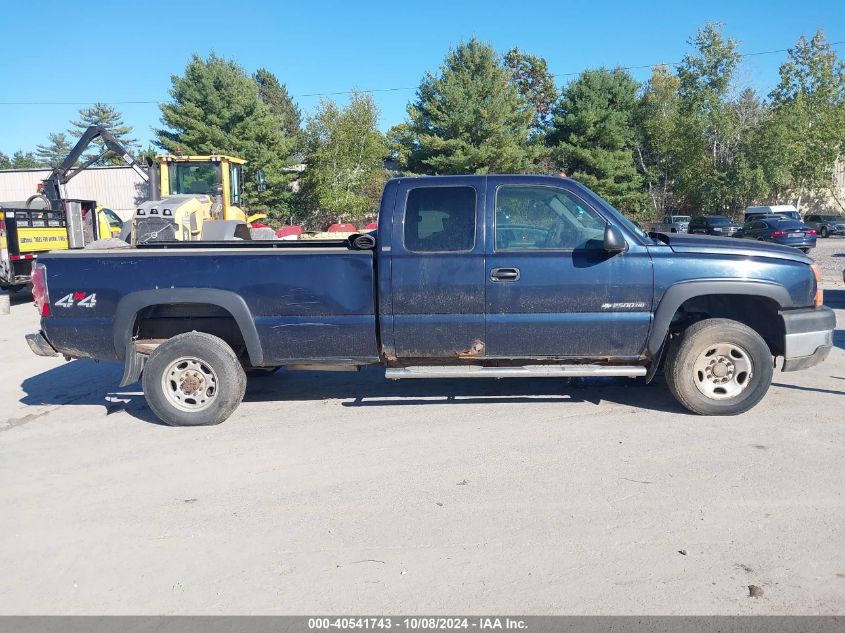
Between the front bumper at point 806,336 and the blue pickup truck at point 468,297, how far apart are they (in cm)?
1

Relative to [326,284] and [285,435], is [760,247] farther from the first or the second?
[285,435]

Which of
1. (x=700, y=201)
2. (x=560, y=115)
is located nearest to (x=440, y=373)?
(x=560, y=115)

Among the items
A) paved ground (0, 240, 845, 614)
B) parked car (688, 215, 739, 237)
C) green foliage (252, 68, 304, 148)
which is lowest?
paved ground (0, 240, 845, 614)

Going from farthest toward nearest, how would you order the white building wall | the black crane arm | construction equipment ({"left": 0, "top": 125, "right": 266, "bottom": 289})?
the white building wall
the black crane arm
construction equipment ({"left": 0, "top": 125, "right": 266, "bottom": 289})

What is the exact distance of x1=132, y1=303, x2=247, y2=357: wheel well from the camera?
595 cm

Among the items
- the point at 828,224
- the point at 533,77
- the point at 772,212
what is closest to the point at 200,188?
the point at 772,212

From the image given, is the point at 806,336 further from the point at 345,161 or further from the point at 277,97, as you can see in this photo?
the point at 277,97

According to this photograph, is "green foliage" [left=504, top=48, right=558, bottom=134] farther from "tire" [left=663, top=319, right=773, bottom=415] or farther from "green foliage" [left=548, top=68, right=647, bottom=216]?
"tire" [left=663, top=319, right=773, bottom=415]

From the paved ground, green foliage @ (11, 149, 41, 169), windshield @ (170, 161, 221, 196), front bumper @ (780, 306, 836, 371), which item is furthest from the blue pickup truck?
green foliage @ (11, 149, 41, 169)

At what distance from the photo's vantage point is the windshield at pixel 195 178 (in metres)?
15.6

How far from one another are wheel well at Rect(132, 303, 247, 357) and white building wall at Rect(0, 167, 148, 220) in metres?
40.3

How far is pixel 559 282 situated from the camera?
5.46 meters

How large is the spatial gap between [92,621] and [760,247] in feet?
18.1

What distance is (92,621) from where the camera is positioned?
3.17 meters
